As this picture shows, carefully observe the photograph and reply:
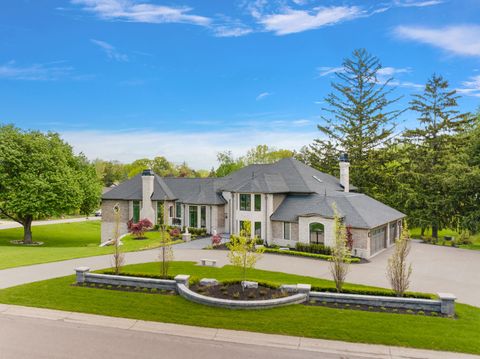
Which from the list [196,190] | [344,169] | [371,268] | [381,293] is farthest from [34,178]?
[381,293]

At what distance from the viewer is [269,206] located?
30.0 m

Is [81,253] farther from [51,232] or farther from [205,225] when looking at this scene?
[51,232]

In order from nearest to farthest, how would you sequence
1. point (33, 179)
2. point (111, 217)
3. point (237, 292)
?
point (237, 292) → point (33, 179) → point (111, 217)

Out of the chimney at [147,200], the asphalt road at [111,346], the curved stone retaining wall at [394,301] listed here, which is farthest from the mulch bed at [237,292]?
the chimney at [147,200]

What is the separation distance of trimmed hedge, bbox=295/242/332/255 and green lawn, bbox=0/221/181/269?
37.1 feet

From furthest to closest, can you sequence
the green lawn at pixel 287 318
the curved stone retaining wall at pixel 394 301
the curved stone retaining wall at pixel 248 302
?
the curved stone retaining wall at pixel 248 302
the curved stone retaining wall at pixel 394 301
the green lawn at pixel 287 318

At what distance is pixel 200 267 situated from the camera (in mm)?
21328

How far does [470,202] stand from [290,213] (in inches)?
688

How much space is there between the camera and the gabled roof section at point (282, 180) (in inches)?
1209

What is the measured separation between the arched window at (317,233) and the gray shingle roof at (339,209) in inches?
35.1

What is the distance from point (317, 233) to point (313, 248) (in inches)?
52.9

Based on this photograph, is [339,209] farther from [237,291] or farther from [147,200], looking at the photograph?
[147,200]

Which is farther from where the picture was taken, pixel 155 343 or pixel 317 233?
pixel 317 233

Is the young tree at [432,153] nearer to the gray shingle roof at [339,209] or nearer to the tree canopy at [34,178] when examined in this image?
the gray shingle roof at [339,209]
